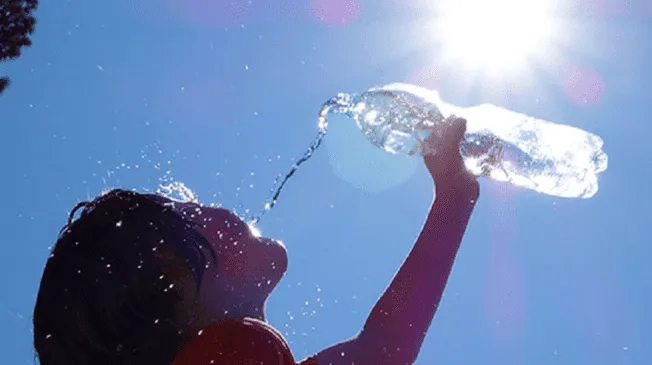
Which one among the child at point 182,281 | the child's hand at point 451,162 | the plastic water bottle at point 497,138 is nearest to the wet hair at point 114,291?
the child at point 182,281

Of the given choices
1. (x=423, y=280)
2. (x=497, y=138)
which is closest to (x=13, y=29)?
(x=497, y=138)

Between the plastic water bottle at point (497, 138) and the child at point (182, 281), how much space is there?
152 centimetres

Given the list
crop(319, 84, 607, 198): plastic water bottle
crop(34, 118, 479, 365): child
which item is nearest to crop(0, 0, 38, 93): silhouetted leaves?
crop(319, 84, 607, 198): plastic water bottle

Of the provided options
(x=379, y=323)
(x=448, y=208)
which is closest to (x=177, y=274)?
(x=379, y=323)

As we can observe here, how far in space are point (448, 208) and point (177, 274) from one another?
3.65 ft

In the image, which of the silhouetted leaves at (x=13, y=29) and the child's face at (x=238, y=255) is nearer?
the child's face at (x=238, y=255)

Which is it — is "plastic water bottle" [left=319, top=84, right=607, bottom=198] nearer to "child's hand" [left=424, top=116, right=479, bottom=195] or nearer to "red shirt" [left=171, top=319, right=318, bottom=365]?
"child's hand" [left=424, top=116, right=479, bottom=195]

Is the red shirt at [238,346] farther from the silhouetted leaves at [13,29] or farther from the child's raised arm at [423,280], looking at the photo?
the silhouetted leaves at [13,29]

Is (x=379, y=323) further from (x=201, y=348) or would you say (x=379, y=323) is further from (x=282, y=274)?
(x=201, y=348)

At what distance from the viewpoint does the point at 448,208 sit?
9.66ft

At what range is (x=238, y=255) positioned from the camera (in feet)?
9.43

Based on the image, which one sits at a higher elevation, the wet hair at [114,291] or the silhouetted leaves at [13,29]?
the silhouetted leaves at [13,29]

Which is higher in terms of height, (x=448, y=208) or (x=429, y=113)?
(x=429, y=113)

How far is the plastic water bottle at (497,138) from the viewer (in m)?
4.62
